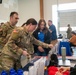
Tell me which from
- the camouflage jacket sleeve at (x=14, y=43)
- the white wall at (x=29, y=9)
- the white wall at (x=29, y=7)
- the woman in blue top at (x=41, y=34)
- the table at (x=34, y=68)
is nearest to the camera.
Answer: the table at (x=34, y=68)

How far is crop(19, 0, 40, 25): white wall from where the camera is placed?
923 centimetres

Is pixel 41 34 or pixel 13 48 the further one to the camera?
pixel 41 34

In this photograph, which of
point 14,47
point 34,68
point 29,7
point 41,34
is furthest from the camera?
point 29,7

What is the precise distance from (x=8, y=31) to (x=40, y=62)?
1.16m

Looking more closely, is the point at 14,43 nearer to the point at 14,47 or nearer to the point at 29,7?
the point at 14,47

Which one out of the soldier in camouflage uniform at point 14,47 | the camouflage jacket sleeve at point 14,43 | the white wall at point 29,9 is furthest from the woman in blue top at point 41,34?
the white wall at point 29,9

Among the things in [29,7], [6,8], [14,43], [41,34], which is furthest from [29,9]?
[14,43]

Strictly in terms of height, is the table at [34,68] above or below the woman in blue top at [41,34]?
below

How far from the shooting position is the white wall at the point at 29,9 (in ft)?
30.3

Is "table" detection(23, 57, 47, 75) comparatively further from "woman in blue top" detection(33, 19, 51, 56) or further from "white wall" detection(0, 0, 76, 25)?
"white wall" detection(0, 0, 76, 25)

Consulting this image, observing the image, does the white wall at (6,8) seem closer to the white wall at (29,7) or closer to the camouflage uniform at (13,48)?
the white wall at (29,7)

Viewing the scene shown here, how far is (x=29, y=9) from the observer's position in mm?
9430

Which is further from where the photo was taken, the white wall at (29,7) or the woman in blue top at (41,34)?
the white wall at (29,7)

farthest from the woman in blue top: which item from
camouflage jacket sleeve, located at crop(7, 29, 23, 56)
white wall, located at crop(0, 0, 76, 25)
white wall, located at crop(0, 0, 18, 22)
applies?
white wall, located at crop(0, 0, 76, 25)
